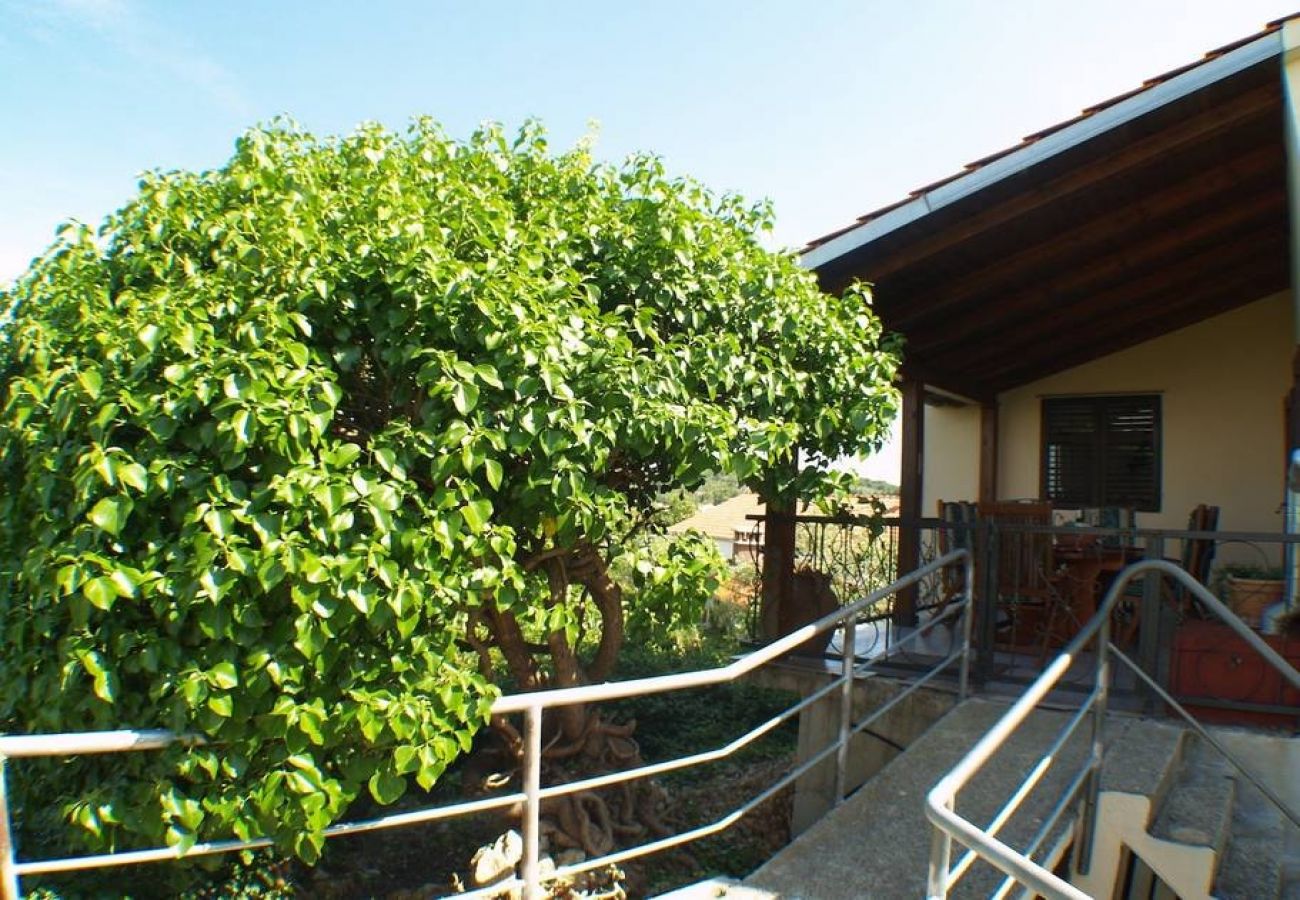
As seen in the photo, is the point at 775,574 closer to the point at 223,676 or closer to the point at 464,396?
the point at 464,396

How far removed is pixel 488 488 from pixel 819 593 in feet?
11.4

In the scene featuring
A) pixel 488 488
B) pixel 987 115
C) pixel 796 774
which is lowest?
pixel 796 774

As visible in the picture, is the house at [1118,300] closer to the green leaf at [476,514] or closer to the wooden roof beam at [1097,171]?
the wooden roof beam at [1097,171]

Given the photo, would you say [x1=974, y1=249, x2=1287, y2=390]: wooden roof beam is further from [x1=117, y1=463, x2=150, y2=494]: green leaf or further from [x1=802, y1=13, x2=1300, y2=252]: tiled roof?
[x1=117, y1=463, x2=150, y2=494]: green leaf

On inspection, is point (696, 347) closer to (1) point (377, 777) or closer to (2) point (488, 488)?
(2) point (488, 488)

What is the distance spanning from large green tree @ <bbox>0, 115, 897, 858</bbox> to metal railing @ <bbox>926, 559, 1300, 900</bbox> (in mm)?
1477

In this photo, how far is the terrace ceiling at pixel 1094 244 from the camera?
553 cm

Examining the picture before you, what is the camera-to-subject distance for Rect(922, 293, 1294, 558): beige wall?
895 centimetres

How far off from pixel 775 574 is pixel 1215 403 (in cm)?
599

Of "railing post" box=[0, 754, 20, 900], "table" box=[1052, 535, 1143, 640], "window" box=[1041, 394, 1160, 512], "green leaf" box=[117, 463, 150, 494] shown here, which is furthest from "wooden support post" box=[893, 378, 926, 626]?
"railing post" box=[0, 754, 20, 900]

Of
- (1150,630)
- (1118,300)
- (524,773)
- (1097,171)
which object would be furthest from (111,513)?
(1118,300)

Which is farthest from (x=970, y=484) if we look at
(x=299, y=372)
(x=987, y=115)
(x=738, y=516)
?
(x=738, y=516)

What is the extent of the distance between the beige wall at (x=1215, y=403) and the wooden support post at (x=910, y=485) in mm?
2749

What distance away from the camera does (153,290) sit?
3221mm
